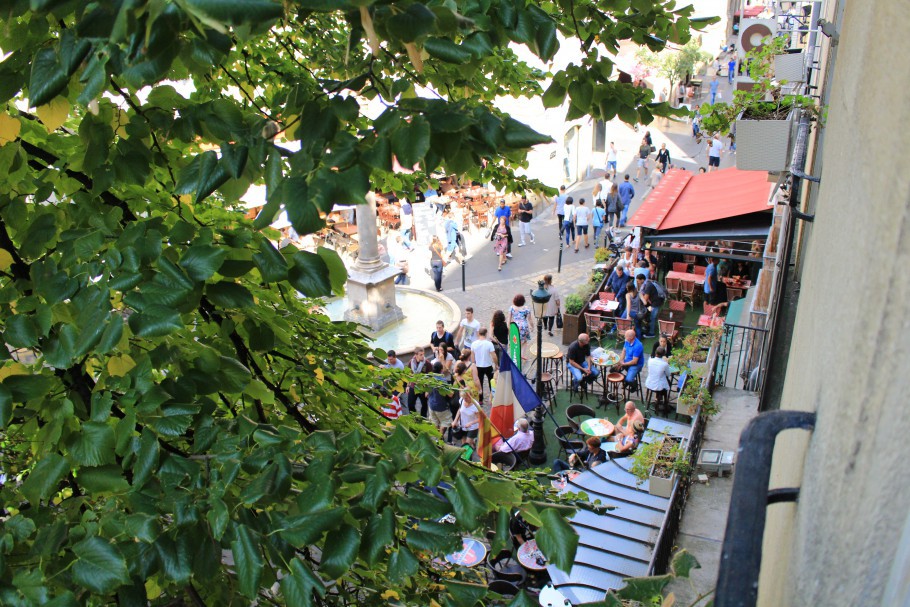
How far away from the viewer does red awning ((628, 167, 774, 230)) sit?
16.8 meters

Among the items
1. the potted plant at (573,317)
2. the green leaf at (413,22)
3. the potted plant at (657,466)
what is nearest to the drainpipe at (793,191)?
the potted plant at (657,466)

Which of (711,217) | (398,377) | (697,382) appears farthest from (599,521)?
(711,217)

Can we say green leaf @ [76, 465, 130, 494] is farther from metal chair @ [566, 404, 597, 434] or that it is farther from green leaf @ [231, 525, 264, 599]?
metal chair @ [566, 404, 597, 434]

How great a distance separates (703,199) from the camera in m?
18.3

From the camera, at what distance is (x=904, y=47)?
1.00 m

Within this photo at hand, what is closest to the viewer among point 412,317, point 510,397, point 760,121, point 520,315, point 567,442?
point 760,121

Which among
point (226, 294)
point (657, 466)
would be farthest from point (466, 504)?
point (657, 466)

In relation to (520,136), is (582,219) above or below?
below

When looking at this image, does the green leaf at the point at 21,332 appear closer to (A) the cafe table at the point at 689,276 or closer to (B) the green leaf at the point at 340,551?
(B) the green leaf at the point at 340,551

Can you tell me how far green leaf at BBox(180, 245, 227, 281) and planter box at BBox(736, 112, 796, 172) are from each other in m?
9.23

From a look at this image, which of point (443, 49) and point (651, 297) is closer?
point (443, 49)

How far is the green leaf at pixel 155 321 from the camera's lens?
77.2 inches

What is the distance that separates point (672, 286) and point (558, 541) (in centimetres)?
1675

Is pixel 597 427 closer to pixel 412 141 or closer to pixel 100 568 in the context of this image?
pixel 100 568
